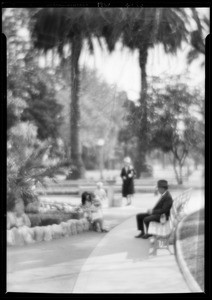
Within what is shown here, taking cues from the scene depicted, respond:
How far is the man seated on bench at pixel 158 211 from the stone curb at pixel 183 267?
0.22 meters

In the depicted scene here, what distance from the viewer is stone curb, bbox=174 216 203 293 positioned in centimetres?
568

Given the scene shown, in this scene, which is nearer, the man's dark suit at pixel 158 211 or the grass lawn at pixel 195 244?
the grass lawn at pixel 195 244

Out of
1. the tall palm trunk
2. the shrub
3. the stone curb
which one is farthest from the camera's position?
the shrub

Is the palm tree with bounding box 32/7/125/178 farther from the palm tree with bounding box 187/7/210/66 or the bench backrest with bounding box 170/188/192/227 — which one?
the bench backrest with bounding box 170/188/192/227

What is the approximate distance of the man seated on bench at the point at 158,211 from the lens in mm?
5996

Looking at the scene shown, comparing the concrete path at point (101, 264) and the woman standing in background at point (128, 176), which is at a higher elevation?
the woman standing in background at point (128, 176)

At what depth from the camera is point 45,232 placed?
6328 millimetres

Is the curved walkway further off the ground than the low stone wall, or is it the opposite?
the low stone wall

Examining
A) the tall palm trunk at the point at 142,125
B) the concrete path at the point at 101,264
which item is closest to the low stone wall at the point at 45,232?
the concrete path at the point at 101,264

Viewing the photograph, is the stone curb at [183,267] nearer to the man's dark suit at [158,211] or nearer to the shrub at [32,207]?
the man's dark suit at [158,211]

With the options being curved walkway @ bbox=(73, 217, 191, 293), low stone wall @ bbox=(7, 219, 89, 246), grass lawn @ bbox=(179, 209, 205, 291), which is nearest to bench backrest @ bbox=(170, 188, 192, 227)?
grass lawn @ bbox=(179, 209, 205, 291)
